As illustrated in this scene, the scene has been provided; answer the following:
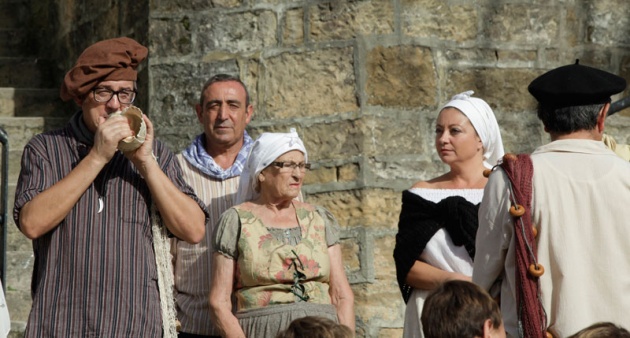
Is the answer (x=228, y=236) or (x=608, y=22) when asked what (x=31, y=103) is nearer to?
(x=228, y=236)

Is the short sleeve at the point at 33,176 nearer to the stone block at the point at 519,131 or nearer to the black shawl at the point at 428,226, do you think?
the black shawl at the point at 428,226

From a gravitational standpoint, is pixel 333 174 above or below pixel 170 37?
below

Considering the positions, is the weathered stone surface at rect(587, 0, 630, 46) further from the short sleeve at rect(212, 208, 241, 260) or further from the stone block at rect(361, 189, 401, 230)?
the short sleeve at rect(212, 208, 241, 260)

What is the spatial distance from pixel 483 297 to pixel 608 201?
2.27ft

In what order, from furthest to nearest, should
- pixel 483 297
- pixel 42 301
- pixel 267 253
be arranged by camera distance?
pixel 267 253
pixel 42 301
pixel 483 297

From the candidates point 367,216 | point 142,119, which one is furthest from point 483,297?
point 367,216

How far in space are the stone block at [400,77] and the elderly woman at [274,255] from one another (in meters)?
1.14

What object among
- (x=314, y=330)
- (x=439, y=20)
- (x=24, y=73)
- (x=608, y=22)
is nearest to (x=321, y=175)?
(x=439, y=20)

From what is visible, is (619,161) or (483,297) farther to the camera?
(619,161)

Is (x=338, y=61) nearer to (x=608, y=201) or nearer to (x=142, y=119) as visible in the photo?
(x=142, y=119)

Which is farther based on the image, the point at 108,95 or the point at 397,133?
the point at 397,133

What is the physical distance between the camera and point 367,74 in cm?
657

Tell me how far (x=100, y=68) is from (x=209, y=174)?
106cm

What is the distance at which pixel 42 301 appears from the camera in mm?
4605
